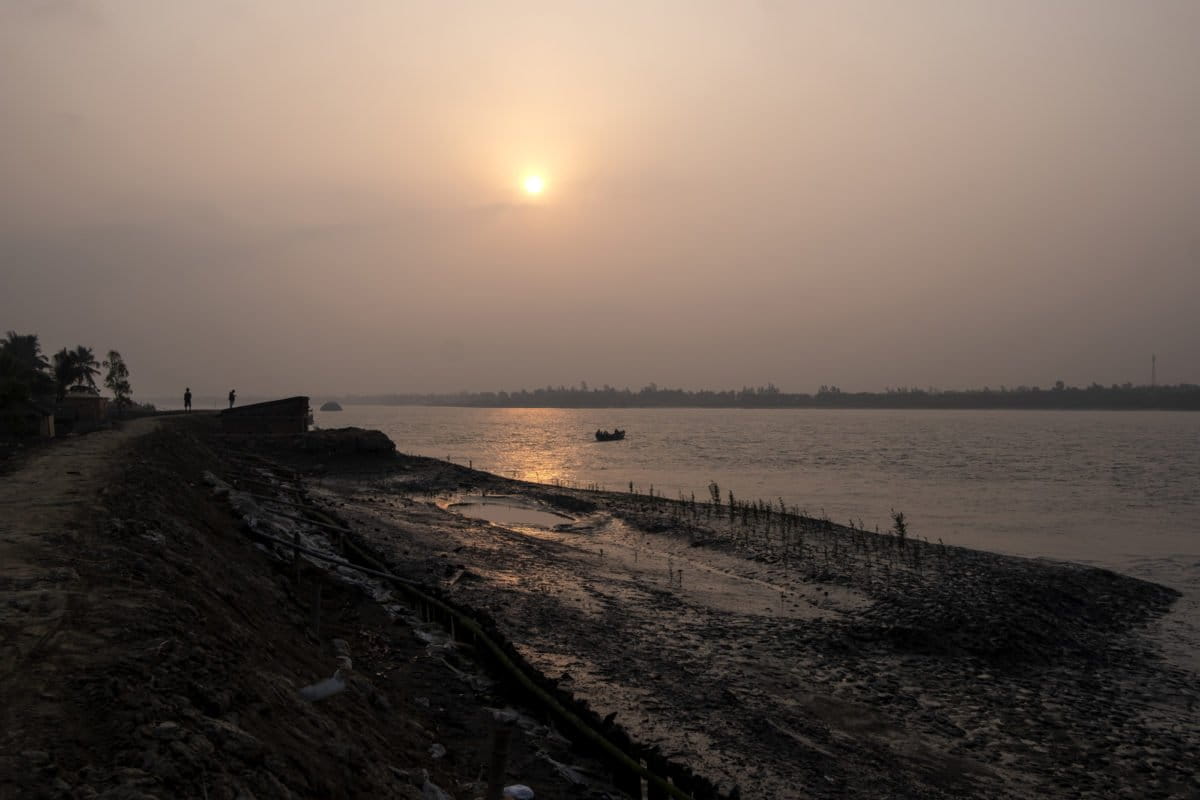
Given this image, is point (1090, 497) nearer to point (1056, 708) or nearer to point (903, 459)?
point (903, 459)

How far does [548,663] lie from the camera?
533 inches

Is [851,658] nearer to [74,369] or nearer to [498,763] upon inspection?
[498,763]

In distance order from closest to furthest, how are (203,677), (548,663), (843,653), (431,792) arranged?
(203,677) → (431,792) → (548,663) → (843,653)

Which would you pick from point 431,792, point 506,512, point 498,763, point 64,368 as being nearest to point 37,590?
point 431,792

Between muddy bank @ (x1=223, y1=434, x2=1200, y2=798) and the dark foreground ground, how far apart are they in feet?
0.21

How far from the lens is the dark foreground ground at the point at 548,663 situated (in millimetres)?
6051

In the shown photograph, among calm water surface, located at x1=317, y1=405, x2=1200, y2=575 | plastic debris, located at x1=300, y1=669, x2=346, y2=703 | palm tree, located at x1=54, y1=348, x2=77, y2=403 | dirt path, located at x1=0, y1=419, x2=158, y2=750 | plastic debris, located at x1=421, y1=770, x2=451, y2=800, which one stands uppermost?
palm tree, located at x1=54, y1=348, x2=77, y2=403

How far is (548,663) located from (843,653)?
6.23 meters

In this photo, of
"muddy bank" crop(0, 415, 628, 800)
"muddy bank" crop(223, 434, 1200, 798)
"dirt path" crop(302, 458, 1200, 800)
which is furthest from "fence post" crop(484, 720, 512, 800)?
"dirt path" crop(302, 458, 1200, 800)

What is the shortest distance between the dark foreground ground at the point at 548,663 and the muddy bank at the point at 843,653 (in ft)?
0.21

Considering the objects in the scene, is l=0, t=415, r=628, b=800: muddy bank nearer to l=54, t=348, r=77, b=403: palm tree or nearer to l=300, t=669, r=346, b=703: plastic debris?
l=300, t=669, r=346, b=703: plastic debris

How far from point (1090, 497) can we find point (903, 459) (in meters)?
26.5

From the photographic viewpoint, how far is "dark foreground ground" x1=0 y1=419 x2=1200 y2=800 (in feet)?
19.9

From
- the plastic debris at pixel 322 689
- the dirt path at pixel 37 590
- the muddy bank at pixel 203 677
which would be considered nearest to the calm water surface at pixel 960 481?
the muddy bank at pixel 203 677
